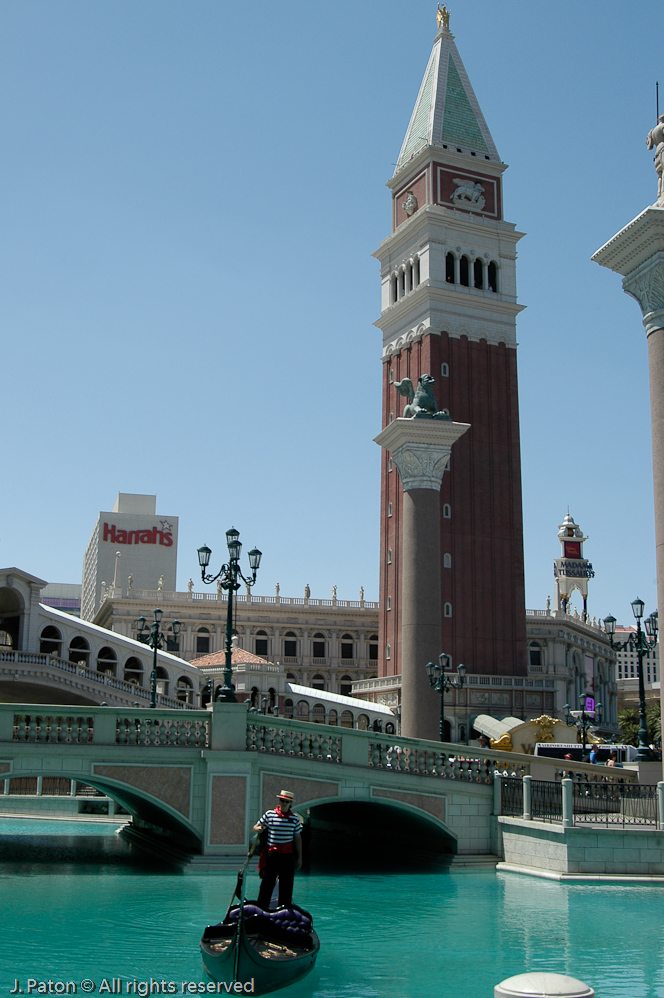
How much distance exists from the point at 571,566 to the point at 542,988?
127043 mm

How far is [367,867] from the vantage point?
80.7ft

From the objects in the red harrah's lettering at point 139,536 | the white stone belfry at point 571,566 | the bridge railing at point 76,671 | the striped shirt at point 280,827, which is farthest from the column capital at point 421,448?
the white stone belfry at point 571,566

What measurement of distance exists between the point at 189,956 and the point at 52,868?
34.0 feet

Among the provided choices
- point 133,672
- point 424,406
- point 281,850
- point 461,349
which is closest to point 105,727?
point 281,850

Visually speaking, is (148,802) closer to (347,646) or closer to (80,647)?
(80,647)

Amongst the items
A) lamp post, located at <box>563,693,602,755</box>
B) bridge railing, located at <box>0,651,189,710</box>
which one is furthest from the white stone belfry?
bridge railing, located at <box>0,651,189,710</box>

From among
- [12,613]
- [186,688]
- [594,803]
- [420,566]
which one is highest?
[12,613]

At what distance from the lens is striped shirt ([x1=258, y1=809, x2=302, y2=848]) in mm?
13250

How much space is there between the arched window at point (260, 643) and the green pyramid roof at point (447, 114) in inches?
1519

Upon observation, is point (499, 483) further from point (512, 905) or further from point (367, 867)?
point (512, 905)

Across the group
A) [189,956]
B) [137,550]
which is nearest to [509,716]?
[189,956]

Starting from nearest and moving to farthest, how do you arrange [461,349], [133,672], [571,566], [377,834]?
1. [377,834]
2. [133,672]
3. [461,349]
4. [571,566]

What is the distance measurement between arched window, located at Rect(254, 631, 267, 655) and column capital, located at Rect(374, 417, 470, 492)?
5705cm

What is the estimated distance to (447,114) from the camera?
73.1m
